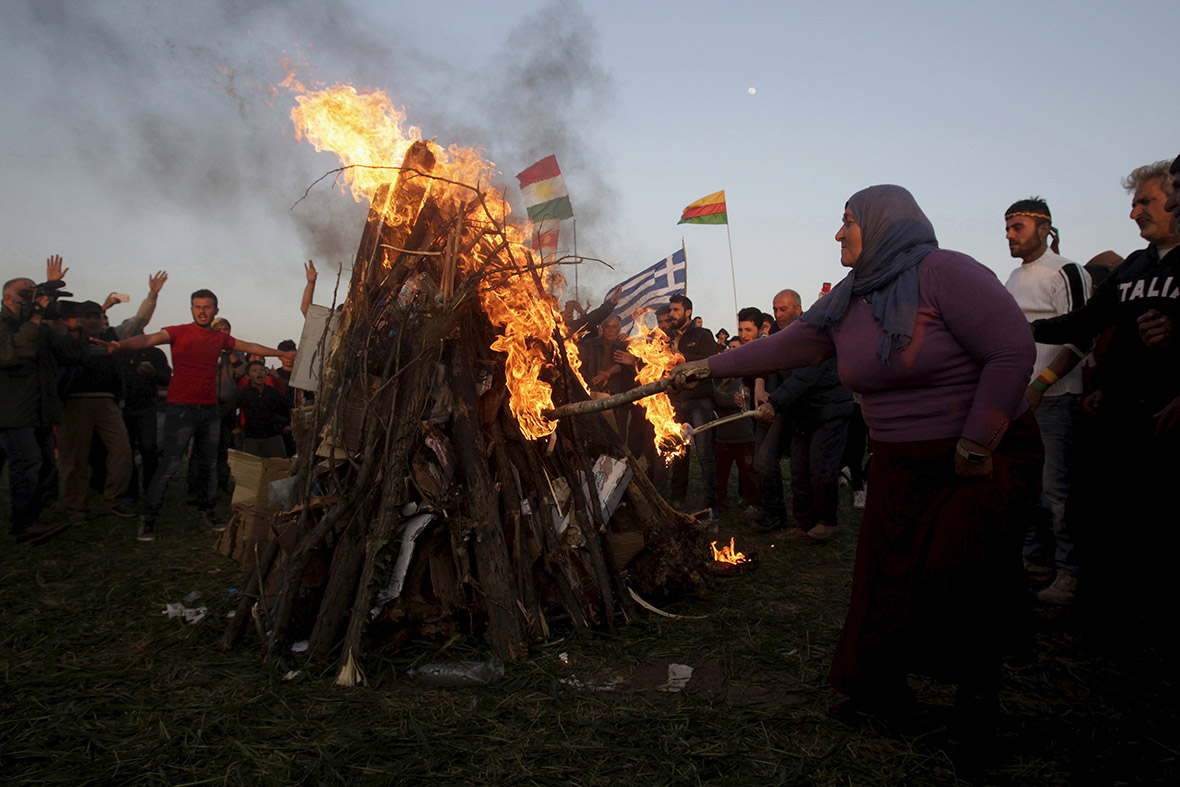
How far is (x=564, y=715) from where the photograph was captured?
3.25 metres

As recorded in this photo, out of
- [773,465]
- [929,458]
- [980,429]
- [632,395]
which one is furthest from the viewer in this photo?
[773,465]

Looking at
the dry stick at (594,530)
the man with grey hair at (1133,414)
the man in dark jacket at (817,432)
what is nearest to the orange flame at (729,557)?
the man in dark jacket at (817,432)

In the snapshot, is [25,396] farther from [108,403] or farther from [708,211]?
[708,211]

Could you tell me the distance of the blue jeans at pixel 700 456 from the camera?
26.3 feet

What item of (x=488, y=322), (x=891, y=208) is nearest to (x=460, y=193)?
(x=488, y=322)

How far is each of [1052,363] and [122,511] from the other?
1029 centimetres

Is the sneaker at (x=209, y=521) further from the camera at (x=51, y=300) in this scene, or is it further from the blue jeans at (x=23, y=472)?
the camera at (x=51, y=300)

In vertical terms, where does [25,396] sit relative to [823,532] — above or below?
above

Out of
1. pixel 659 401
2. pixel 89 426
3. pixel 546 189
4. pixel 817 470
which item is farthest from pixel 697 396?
pixel 89 426

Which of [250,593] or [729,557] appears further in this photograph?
[729,557]

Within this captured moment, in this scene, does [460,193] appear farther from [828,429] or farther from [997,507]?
[828,429]

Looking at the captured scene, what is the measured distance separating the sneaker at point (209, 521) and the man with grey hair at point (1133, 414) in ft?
27.1

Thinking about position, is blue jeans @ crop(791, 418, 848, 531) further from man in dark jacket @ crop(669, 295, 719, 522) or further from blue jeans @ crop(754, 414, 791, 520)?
man in dark jacket @ crop(669, 295, 719, 522)

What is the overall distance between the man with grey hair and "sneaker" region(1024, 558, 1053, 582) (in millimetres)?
1549
